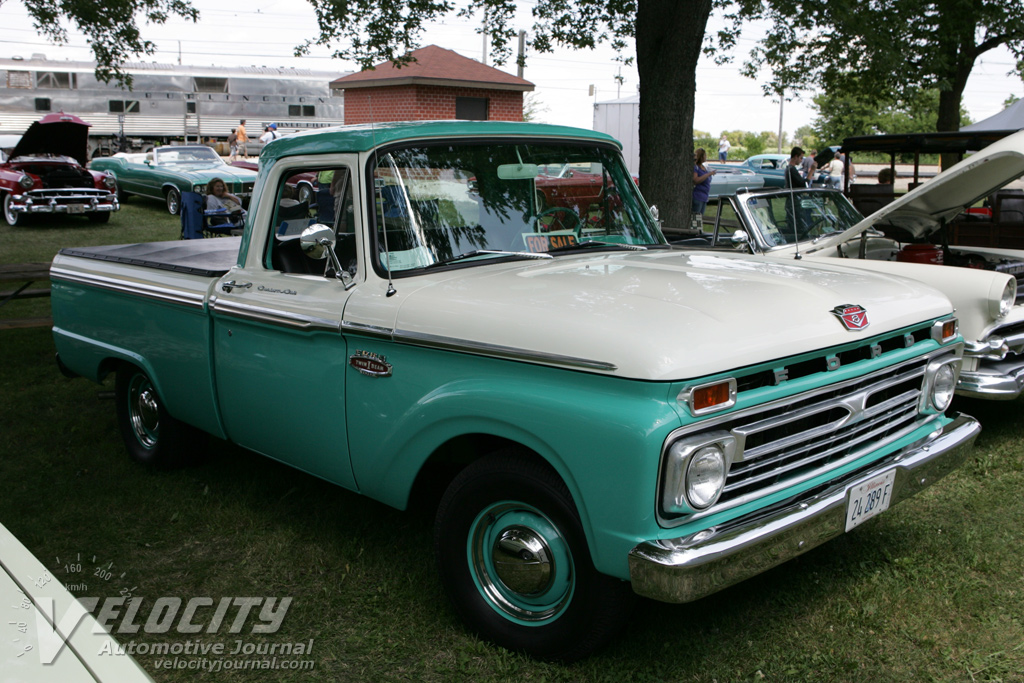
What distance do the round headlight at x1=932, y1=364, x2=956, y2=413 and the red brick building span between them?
21241 mm

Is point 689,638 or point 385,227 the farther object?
point 385,227

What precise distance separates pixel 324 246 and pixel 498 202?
781mm

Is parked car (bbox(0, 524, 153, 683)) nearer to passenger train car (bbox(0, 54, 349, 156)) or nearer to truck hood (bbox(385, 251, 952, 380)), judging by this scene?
truck hood (bbox(385, 251, 952, 380))

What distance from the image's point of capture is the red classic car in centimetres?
1744

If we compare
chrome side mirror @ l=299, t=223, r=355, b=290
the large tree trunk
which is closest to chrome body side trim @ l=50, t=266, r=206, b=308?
chrome side mirror @ l=299, t=223, r=355, b=290

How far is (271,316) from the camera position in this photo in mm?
3834

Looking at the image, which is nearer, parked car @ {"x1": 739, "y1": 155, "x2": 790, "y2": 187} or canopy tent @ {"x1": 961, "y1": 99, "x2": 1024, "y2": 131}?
canopy tent @ {"x1": 961, "y1": 99, "x2": 1024, "y2": 131}

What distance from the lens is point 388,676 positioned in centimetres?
314

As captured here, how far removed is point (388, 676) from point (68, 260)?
3.67 meters

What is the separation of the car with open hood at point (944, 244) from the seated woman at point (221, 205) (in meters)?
7.49

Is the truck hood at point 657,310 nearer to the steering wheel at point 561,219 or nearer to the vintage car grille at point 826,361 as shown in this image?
the vintage car grille at point 826,361

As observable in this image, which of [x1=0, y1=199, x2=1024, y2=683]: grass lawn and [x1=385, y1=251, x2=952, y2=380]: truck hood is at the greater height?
[x1=385, y1=251, x2=952, y2=380]: truck hood

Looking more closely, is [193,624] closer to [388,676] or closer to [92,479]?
[388,676]

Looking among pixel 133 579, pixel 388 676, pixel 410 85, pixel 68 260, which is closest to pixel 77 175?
pixel 410 85
